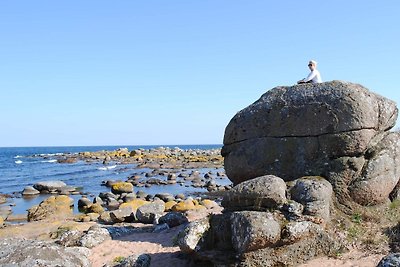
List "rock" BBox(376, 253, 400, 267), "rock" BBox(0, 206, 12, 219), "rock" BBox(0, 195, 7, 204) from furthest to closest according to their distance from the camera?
"rock" BBox(0, 195, 7, 204) → "rock" BBox(0, 206, 12, 219) → "rock" BBox(376, 253, 400, 267)

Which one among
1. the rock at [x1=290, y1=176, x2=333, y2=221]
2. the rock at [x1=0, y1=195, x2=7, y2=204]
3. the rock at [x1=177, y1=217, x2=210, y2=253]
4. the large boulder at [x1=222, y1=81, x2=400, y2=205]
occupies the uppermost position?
the large boulder at [x1=222, y1=81, x2=400, y2=205]

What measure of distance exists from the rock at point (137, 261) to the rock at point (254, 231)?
2.89 m

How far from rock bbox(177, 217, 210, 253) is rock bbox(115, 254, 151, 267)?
1.19 metres

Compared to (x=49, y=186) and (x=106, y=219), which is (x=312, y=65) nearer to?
(x=106, y=219)

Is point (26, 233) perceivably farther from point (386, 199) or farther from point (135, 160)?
point (135, 160)

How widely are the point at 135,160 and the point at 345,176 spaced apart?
6554 centimetres

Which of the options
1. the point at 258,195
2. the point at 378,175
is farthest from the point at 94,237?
the point at 378,175

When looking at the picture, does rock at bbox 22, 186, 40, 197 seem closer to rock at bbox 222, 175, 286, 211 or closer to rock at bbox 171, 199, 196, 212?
rock at bbox 171, 199, 196, 212

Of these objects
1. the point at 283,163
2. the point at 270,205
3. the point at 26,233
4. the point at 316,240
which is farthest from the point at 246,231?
the point at 26,233

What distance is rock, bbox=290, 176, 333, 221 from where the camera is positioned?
1170cm

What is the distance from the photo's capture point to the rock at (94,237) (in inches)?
599

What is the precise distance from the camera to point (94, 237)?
51.2ft

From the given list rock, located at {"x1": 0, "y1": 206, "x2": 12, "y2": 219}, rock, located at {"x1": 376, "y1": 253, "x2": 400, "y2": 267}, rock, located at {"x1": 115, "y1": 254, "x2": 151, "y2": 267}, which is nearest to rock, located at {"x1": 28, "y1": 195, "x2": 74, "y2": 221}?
rock, located at {"x1": 0, "y1": 206, "x2": 12, "y2": 219}

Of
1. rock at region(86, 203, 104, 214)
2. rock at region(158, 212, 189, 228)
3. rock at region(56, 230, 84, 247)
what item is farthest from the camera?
rock at region(86, 203, 104, 214)
